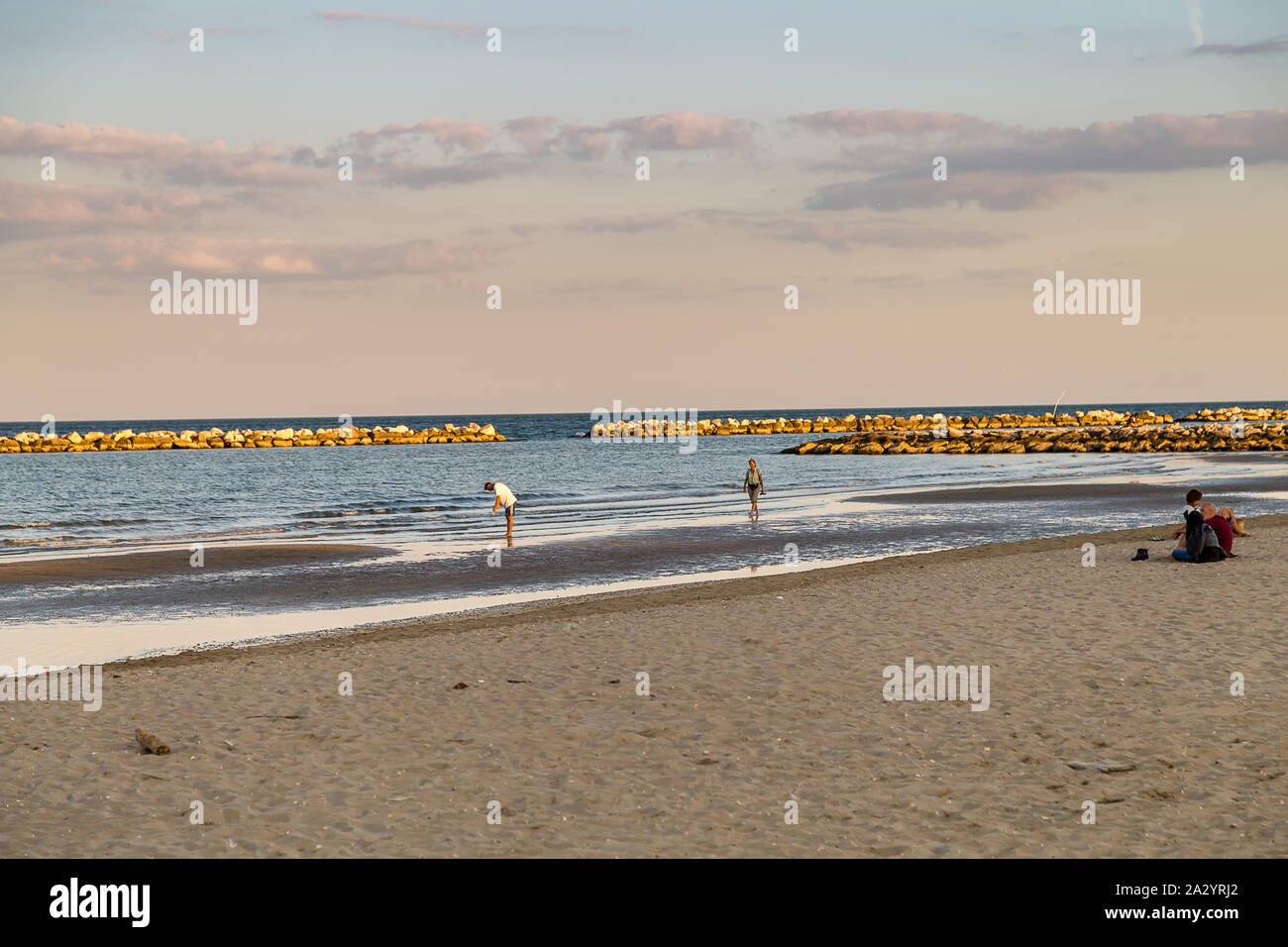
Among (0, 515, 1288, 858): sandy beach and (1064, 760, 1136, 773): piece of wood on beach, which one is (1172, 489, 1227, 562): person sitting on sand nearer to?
(0, 515, 1288, 858): sandy beach

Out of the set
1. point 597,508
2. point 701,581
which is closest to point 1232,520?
point 701,581

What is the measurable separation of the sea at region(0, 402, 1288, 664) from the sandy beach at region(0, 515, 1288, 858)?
4.56 meters

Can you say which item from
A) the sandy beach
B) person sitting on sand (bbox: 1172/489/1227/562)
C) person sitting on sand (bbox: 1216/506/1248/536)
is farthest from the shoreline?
person sitting on sand (bbox: 1216/506/1248/536)

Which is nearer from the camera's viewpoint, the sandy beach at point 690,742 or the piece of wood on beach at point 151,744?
the sandy beach at point 690,742

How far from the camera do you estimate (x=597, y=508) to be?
133ft

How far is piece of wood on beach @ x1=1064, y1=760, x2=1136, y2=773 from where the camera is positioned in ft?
26.4

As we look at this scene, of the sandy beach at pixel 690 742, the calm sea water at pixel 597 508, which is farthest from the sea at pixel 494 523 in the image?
the sandy beach at pixel 690 742

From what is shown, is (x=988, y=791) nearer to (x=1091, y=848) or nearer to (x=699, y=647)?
(x=1091, y=848)

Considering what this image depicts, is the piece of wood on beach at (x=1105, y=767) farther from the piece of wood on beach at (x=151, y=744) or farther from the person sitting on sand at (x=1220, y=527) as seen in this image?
the person sitting on sand at (x=1220, y=527)

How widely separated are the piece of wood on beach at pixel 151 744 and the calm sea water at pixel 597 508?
9760mm

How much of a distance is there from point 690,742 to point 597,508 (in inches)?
1244

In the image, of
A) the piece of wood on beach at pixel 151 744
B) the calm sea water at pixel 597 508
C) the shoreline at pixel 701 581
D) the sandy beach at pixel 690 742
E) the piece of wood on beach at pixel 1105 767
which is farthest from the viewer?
the calm sea water at pixel 597 508

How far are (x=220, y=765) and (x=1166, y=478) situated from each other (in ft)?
162

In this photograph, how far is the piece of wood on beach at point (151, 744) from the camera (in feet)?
29.7
